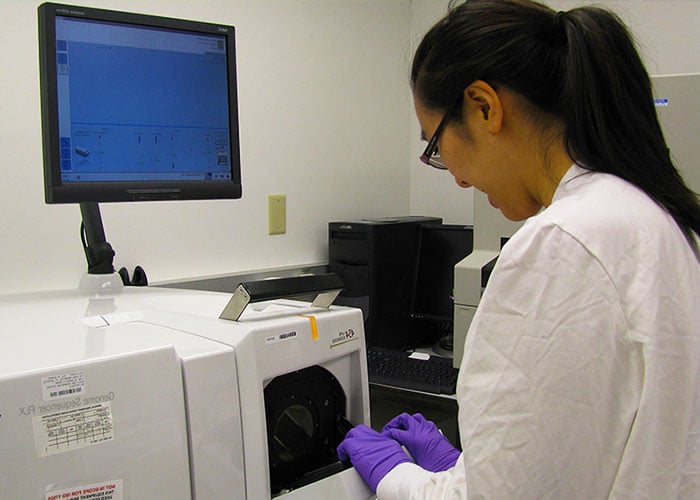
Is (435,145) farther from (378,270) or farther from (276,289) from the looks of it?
(378,270)

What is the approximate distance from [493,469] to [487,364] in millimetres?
96

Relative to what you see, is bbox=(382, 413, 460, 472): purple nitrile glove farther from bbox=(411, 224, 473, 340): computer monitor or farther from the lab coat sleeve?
bbox=(411, 224, 473, 340): computer monitor

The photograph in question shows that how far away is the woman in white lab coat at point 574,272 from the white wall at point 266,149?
0.96 m

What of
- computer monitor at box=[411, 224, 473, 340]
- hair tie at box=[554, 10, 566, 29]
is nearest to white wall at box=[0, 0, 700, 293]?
computer monitor at box=[411, 224, 473, 340]

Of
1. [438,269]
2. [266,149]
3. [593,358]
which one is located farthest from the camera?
[438,269]

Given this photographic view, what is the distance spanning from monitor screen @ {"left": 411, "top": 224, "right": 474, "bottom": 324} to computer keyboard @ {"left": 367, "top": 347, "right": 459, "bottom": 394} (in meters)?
0.24

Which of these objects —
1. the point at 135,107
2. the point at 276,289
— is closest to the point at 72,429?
the point at 276,289

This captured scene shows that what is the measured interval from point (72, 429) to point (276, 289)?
304 millimetres

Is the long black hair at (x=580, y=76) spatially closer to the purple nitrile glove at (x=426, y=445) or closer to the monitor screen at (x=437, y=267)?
the purple nitrile glove at (x=426, y=445)

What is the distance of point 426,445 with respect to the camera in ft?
3.19

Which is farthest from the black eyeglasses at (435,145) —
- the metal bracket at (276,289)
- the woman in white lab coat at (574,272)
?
the metal bracket at (276,289)

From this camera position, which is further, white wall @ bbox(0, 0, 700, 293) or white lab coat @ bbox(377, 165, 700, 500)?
white wall @ bbox(0, 0, 700, 293)

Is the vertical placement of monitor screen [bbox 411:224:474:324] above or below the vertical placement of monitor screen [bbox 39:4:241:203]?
below

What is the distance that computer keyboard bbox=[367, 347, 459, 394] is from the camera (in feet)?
4.74
